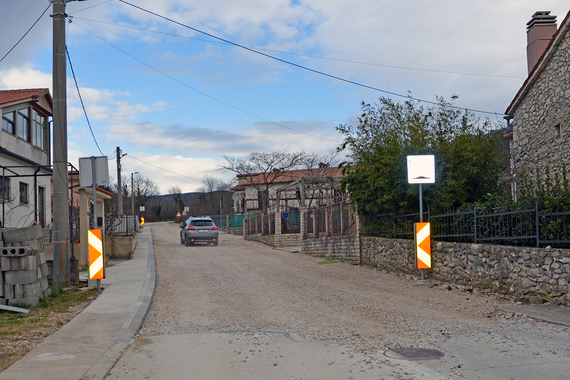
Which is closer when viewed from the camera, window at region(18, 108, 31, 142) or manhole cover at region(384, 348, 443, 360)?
manhole cover at region(384, 348, 443, 360)

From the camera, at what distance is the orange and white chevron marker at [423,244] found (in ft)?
39.6

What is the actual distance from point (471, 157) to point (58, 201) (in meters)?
10.4

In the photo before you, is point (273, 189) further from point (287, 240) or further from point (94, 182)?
point (94, 182)

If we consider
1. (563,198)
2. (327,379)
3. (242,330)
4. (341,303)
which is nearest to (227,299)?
(341,303)

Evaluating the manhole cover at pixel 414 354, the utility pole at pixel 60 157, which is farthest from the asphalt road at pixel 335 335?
the utility pole at pixel 60 157

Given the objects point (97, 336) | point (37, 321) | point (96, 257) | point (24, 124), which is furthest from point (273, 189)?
point (97, 336)

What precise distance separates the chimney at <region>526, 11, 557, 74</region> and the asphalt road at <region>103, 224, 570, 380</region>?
34.3 ft

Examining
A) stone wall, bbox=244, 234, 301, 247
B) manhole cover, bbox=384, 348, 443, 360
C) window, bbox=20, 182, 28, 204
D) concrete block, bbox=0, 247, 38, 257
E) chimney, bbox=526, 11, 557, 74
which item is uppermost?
chimney, bbox=526, 11, 557, 74

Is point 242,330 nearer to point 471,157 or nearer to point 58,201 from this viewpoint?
point 58,201

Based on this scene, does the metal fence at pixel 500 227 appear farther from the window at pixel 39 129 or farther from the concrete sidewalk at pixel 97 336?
the window at pixel 39 129

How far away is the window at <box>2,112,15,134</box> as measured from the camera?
21.1 metres

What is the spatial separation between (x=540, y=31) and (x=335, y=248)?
34.5ft

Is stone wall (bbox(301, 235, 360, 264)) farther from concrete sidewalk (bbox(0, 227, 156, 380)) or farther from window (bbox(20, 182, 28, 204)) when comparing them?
window (bbox(20, 182, 28, 204))

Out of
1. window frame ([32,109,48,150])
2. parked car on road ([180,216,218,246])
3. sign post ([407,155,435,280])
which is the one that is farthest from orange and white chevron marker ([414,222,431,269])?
window frame ([32,109,48,150])
